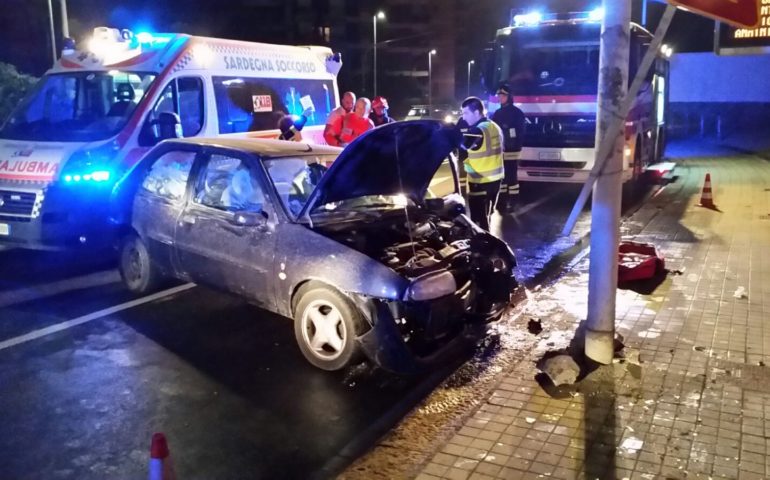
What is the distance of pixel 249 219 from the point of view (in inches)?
219

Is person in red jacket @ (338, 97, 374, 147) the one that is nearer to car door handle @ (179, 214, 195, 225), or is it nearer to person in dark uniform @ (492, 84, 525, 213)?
person in dark uniform @ (492, 84, 525, 213)

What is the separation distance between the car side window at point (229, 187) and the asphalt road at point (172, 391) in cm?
109

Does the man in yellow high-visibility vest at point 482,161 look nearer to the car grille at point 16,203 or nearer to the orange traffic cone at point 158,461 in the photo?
the car grille at point 16,203

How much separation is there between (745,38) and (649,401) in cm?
711

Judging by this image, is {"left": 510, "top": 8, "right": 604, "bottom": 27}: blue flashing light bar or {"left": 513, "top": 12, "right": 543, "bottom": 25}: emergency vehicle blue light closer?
{"left": 510, "top": 8, "right": 604, "bottom": 27}: blue flashing light bar

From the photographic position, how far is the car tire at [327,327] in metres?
4.92

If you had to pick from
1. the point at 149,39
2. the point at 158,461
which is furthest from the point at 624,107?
the point at 149,39

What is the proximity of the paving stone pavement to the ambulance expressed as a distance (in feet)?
16.6

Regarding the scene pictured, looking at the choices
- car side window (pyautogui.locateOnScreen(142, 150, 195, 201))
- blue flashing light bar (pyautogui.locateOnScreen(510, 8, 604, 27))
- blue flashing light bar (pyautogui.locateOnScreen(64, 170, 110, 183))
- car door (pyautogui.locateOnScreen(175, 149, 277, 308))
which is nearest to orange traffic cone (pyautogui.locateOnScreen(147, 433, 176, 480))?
car door (pyautogui.locateOnScreen(175, 149, 277, 308))

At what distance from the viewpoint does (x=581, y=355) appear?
5.20 meters

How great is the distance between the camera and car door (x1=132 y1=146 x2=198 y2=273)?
251 inches

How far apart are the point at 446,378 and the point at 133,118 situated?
5.41 metres

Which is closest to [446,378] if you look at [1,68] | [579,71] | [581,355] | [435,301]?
[435,301]

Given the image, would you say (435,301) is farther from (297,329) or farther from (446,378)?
(297,329)
